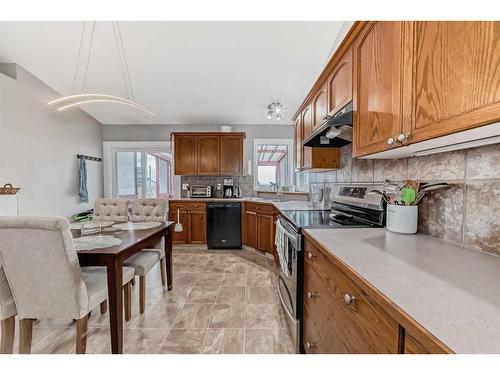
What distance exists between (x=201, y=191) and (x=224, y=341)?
2.93 meters

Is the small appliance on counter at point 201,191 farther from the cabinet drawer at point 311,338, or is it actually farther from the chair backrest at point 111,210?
the cabinet drawer at point 311,338

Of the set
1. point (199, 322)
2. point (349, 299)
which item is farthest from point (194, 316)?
point (349, 299)

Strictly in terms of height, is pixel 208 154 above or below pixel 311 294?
above

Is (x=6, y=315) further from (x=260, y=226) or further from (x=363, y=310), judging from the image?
(x=260, y=226)

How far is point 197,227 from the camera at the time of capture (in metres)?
3.99

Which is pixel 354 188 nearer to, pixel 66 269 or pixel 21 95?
pixel 66 269

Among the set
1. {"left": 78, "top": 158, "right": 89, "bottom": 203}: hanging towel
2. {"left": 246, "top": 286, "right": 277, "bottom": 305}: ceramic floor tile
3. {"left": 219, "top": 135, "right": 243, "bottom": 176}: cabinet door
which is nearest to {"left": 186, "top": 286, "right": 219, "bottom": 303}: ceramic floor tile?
{"left": 246, "top": 286, "right": 277, "bottom": 305}: ceramic floor tile

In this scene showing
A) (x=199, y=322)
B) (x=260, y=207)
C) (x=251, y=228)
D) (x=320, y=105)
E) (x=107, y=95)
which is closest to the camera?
(x=199, y=322)

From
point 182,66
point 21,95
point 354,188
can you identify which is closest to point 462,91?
point 354,188

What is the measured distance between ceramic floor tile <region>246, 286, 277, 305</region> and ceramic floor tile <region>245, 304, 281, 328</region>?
0.26 feet

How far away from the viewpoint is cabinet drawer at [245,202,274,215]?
339cm

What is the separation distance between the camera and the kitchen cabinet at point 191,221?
398 cm

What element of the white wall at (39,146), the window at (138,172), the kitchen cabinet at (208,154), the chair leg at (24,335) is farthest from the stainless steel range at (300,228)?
the window at (138,172)
